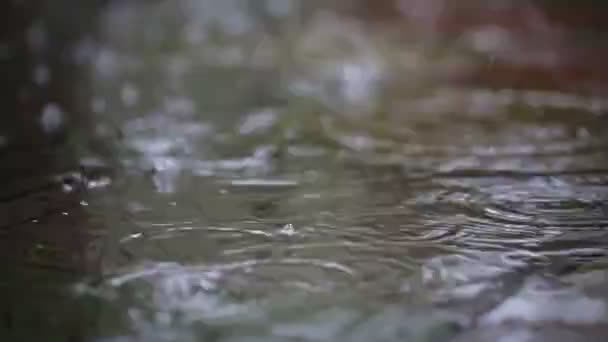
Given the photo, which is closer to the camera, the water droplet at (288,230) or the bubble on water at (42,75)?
the water droplet at (288,230)

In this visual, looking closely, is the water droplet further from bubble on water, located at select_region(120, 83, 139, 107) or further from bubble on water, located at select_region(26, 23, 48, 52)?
bubble on water, located at select_region(26, 23, 48, 52)

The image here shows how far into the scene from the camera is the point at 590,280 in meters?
0.49

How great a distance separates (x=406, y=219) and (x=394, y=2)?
1095 mm

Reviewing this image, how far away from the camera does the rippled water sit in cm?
44

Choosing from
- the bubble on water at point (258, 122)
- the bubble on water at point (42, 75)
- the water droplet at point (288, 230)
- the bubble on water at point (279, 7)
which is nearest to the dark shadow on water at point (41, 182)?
the bubble on water at point (42, 75)

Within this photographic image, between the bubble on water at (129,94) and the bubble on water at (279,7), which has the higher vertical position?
the bubble on water at (279,7)

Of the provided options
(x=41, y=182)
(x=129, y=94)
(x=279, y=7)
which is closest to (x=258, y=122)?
(x=129, y=94)

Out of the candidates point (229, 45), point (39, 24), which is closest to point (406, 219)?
point (39, 24)

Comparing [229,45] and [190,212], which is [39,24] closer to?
[229,45]

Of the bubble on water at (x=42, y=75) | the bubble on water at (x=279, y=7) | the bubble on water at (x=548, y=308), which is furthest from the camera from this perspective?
the bubble on water at (x=279, y=7)

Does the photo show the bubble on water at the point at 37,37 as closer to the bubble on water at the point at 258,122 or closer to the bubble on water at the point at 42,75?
the bubble on water at the point at 42,75

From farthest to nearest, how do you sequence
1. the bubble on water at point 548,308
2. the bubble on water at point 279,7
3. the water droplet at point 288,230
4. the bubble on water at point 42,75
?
the bubble on water at point 279,7, the bubble on water at point 42,75, the water droplet at point 288,230, the bubble on water at point 548,308

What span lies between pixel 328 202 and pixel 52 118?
0.57 metres

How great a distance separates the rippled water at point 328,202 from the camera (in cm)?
44
